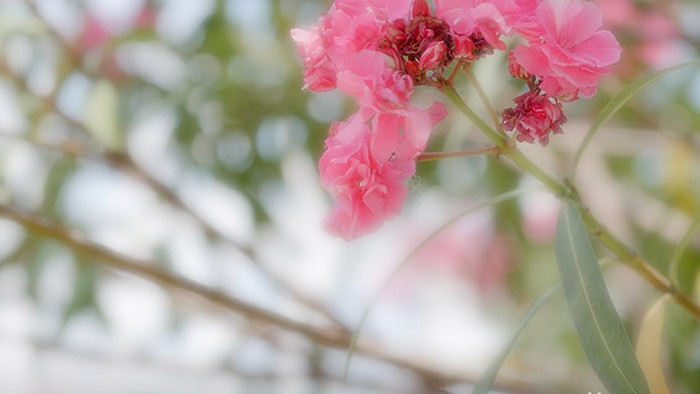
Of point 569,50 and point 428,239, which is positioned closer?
point 569,50

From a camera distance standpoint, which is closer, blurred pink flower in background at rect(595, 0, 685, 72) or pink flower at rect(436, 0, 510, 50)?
pink flower at rect(436, 0, 510, 50)

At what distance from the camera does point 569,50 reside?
0.52 metres

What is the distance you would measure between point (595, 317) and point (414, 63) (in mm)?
196

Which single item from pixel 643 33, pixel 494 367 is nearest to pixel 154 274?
pixel 494 367

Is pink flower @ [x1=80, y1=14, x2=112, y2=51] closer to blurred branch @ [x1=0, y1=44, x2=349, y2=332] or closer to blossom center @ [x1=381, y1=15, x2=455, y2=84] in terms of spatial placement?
blurred branch @ [x1=0, y1=44, x2=349, y2=332]

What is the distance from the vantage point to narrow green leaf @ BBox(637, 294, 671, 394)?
617 mm

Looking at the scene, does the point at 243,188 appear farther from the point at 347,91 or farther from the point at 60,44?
the point at 347,91

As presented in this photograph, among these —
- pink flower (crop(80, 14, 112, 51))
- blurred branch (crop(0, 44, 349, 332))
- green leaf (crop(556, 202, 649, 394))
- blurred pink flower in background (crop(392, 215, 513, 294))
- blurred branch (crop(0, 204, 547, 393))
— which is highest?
pink flower (crop(80, 14, 112, 51))

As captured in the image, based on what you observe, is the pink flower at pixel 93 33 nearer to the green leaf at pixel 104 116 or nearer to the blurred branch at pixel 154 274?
the green leaf at pixel 104 116

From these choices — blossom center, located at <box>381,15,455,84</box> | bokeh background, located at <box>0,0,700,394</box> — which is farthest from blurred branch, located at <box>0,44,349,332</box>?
blossom center, located at <box>381,15,455,84</box>

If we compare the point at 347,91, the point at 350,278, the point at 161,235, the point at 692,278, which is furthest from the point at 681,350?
the point at 347,91

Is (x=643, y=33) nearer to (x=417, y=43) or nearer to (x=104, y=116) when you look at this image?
(x=104, y=116)

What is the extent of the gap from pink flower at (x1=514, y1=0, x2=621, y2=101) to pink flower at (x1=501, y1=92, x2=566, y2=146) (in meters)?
0.01

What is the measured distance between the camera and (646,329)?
2.12ft
